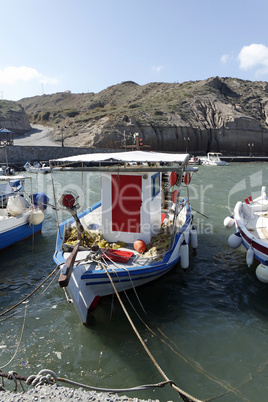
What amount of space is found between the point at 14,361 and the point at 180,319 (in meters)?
4.07

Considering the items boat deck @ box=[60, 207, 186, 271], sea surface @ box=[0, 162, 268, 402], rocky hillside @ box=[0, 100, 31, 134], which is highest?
rocky hillside @ box=[0, 100, 31, 134]

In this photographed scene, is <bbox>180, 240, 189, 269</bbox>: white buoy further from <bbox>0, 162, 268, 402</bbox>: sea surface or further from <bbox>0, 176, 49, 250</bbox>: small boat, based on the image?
<bbox>0, 176, 49, 250</bbox>: small boat

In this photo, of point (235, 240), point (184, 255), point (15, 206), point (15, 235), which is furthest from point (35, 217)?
point (235, 240)

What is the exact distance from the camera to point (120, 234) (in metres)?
8.91

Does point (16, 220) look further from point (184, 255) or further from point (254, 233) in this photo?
point (254, 233)

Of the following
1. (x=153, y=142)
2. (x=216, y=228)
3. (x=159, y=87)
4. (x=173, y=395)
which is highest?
(x=159, y=87)

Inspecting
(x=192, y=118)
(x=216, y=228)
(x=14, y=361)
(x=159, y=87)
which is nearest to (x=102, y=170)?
(x=14, y=361)

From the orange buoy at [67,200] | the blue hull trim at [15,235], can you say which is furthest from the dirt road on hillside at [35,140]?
the orange buoy at [67,200]

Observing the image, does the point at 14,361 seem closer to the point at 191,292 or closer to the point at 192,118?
the point at 191,292

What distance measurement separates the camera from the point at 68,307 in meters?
7.98

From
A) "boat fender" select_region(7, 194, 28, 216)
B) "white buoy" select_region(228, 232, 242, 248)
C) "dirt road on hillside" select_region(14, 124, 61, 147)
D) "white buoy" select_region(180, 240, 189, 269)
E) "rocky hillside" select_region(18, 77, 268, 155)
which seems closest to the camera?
"white buoy" select_region(180, 240, 189, 269)

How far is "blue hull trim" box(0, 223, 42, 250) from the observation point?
39.8 ft

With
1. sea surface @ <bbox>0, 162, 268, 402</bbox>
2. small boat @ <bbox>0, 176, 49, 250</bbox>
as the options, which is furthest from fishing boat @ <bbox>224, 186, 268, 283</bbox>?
small boat @ <bbox>0, 176, 49, 250</bbox>

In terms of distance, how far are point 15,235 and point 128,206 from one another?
268 inches
